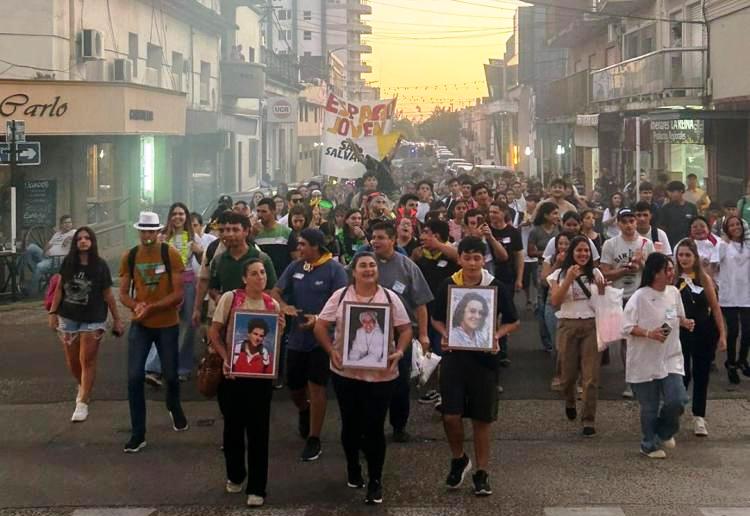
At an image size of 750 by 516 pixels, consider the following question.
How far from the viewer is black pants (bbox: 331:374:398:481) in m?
6.64

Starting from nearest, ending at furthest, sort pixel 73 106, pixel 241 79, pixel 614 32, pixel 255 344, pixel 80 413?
pixel 255 344 < pixel 80 413 < pixel 73 106 < pixel 614 32 < pixel 241 79

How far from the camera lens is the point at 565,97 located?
119 ft

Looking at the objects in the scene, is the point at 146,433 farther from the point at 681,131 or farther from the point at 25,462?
the point at 681,131

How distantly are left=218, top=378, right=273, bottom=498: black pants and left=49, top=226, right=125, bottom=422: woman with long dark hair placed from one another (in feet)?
7.26

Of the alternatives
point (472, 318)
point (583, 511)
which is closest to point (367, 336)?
point (472, 318)

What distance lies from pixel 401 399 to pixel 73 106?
1365 centimetres

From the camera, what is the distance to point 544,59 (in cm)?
5381

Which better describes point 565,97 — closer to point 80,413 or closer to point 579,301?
point 579,301

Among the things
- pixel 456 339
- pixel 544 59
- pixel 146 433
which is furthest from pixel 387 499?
pixel 544 59

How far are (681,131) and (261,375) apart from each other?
54.8 ft

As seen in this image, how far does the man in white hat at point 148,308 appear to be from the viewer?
26.1 ft

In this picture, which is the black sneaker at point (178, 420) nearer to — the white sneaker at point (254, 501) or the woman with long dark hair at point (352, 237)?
the white sneaker at point (254, 501)

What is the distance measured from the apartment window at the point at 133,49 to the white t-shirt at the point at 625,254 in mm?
17244

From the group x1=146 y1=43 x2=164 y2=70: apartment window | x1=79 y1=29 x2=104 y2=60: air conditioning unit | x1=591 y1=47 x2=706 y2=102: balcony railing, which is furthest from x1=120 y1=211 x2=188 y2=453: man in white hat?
x1=146 y1=43 x2=164 y2=70: apartment window
